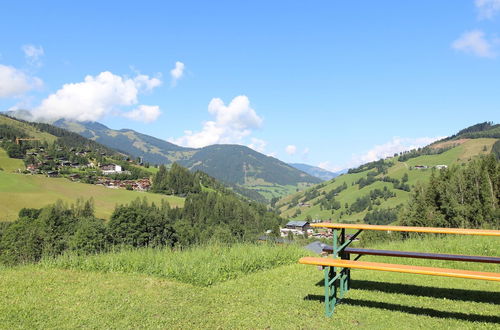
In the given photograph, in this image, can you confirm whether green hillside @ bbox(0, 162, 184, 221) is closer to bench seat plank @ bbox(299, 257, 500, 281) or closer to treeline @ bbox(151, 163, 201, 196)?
treeline @ bbox(151, 163, 201, 196)

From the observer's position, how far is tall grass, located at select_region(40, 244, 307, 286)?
9086 mm

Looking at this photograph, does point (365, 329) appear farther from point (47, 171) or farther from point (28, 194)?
point (47, 171)

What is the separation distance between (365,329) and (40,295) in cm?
641

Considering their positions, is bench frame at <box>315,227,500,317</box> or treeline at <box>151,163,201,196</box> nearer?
bench frame at <box>315,227,500,317</box>

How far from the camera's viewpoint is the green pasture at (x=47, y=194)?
343 feet

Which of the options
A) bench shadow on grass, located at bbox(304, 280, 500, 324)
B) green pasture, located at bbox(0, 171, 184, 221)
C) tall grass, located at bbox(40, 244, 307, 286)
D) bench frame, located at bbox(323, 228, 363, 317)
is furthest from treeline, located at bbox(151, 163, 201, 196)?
bench frame, located at bbox(323, 228, 363, 317)

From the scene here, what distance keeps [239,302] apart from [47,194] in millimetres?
126585

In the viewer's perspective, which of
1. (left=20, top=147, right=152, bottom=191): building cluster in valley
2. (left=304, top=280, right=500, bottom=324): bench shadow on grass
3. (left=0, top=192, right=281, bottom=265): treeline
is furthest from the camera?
(left=20, top=147, right=152, bottom=191): building cluster in valley

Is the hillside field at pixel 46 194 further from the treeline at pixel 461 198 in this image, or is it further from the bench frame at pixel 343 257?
the bench frame at pixel 343 257

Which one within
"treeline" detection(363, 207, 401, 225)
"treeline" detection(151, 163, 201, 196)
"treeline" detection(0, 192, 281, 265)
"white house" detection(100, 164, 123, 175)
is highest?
"white house" detection(100, 164, 123, 175)

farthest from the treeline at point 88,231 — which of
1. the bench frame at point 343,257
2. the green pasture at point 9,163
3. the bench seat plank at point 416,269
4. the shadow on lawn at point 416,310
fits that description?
the green pasture at point 9,163

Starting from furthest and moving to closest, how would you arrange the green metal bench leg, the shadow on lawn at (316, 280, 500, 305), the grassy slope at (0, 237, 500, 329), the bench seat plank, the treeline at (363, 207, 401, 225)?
the treeline at (363, 207, 401, 225) → the shadow on lawn at (316, 280, 500, 305) → the green metal bench leg → the grassy slope at (0, 237, 500, 329) → the bench seat plank

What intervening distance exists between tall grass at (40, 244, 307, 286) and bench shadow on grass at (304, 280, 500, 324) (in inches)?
90.7

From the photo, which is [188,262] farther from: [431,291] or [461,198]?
[461,198]
